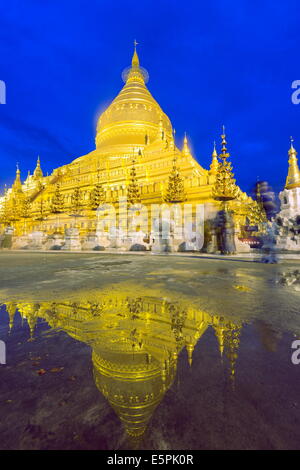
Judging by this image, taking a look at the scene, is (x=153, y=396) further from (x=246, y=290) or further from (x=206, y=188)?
(x=206, y=188)

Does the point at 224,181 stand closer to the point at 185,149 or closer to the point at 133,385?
the point at 133,385

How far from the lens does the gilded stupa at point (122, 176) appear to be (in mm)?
18203

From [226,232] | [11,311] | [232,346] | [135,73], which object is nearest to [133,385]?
[232,346]

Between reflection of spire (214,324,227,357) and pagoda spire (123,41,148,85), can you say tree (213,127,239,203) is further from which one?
pagoda spire (123,41,148,85)

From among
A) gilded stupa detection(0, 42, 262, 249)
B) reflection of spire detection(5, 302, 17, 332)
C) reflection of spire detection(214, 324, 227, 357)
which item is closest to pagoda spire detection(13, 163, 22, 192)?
gilded stupa detection(0, 42, 262, 249)

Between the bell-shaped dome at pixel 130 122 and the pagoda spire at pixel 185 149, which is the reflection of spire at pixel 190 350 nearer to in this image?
the pagoda spire at pixel 185 149

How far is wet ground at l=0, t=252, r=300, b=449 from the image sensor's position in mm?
712

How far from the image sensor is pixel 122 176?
2395 cm

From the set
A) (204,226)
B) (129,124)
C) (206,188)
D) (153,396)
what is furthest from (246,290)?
(129,124)

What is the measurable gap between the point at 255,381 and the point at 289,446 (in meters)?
0.33

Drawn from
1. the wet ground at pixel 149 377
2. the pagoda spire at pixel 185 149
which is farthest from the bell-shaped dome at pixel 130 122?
the wet ground at pixel 149 377

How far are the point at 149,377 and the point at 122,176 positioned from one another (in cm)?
2429

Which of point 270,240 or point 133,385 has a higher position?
point 270,240
